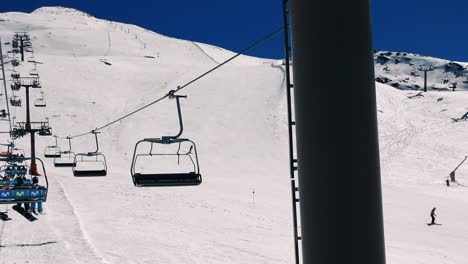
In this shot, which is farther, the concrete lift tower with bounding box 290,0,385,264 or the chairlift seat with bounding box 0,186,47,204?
the chairlift seat with bounding box 0,186,47,204

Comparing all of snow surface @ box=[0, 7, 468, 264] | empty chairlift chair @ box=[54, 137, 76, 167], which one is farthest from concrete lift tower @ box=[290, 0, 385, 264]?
empty chairlift chair @ box=[54, 137, 76, 167]

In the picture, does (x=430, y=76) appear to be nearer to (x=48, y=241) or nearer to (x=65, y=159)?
(x=65, y=159)

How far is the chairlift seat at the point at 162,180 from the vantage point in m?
9.52

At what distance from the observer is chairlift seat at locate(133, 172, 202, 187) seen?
9523 mm

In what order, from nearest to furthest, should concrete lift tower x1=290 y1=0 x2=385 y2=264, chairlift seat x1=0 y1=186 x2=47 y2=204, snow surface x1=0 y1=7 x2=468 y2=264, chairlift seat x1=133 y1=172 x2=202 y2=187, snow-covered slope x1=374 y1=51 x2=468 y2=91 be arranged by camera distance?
1. concrete lift tower x1=290 y1=0 x2=385 y2=264
2. chairlift seat x1=133 y1=172 x2=202 y2=187
3. chairlift seat x1=0 y1=186 x2=47 y2=204
4. snow surface x1=0 y1=7 x2=468 y2=264
5. snow-covered slope x1=374 y1=51 x2=468 y2=91

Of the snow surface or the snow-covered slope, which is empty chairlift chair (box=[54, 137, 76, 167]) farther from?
the snow-covered slope

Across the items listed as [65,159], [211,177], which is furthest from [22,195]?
[65,159]

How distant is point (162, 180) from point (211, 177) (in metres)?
28.6

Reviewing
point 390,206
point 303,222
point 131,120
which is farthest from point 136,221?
point 131,120

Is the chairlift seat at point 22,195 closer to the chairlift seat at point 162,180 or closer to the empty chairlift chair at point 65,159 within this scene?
the chairlift seat at point 162,180

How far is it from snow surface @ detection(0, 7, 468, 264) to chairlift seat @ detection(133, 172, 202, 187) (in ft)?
17.5

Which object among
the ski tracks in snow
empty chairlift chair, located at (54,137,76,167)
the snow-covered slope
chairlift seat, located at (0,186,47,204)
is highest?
the snow-covered slope

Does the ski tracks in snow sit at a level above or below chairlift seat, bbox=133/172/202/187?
below

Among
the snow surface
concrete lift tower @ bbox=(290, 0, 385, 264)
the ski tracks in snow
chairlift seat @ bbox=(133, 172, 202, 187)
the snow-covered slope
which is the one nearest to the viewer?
concrete lift tower @ bbox=(290, 0, 385, 264)
